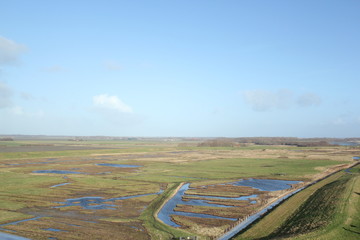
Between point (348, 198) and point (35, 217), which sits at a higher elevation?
point (348, 198)

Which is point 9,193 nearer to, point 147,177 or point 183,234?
point 147,177

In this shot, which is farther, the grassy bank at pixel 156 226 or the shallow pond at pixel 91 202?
the shallow pond at pixel 91 202

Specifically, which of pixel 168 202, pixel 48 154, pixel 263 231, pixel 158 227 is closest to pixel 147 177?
pixel 168 202

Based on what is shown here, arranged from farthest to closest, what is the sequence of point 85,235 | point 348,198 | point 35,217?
point 348,198 → point 35,217 → point 85,235

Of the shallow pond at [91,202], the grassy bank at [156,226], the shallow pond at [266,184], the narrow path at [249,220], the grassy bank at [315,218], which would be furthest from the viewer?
the shallow pond at [266,184]

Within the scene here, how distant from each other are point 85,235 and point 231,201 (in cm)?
2467

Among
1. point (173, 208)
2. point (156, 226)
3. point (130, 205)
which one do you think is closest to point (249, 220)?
point (173, 208)

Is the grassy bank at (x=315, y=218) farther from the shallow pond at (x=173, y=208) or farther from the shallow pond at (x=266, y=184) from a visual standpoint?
the shallow pond at (x=266, y=184)

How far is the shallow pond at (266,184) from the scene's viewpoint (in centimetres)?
6078

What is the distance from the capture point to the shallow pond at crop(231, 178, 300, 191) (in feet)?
199

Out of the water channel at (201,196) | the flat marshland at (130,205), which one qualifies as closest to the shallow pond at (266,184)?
the water channel at (201,196)

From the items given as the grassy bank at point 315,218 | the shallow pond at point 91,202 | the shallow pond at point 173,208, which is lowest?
the shallow pond at point 91,202

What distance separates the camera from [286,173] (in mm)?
81125

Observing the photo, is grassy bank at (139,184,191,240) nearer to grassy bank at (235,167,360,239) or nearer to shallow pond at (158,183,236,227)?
shallow pond at (158,183,236,227)
